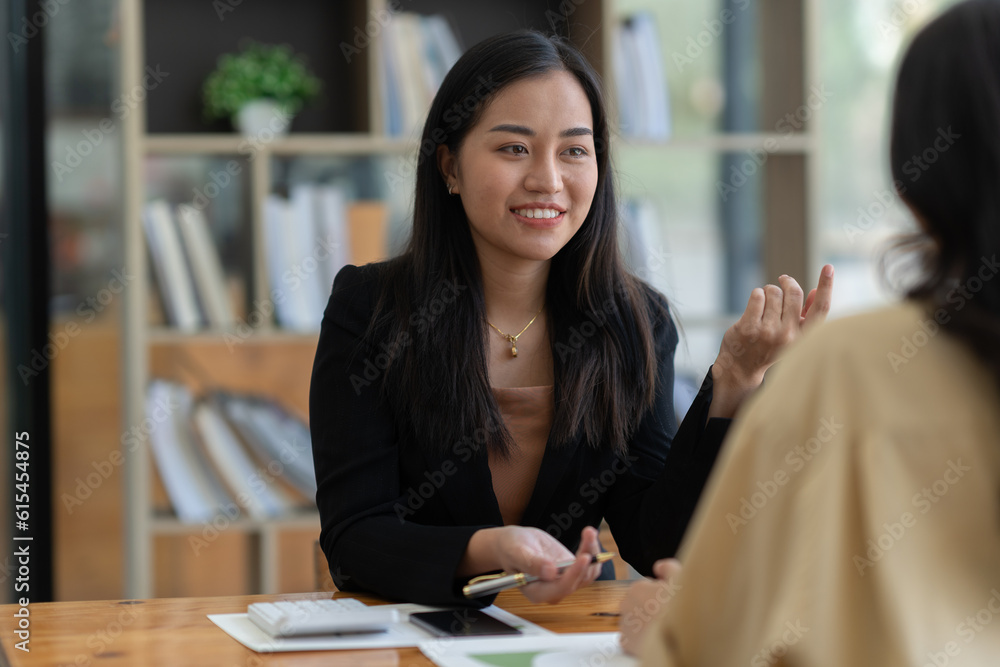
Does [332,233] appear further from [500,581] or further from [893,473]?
[893,473]

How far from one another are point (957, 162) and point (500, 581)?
2.09 ft

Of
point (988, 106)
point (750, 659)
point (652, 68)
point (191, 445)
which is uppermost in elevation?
point (652, 68)

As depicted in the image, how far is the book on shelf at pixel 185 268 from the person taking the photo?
246 centimetres

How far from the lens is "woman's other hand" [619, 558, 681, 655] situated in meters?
0.93

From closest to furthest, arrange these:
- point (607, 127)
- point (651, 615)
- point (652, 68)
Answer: point (651, 615) < point (607, 127) < point (652, 68)

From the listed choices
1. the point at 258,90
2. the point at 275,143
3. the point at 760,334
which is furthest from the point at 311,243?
the point at 760,334

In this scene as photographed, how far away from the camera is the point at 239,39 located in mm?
2701

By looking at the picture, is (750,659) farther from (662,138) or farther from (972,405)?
(662,138)

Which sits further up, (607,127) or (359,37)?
(359,37)

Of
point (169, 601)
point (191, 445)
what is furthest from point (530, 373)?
point (191, 445)

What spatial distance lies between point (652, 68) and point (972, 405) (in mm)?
2118

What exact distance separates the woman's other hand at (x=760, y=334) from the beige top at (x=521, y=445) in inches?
10.3

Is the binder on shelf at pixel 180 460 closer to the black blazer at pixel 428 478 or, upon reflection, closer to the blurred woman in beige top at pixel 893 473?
the black blazer at pixel 428 478

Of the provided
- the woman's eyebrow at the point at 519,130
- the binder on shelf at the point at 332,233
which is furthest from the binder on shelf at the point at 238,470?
the woman's eyebrow at the point at 519,130
